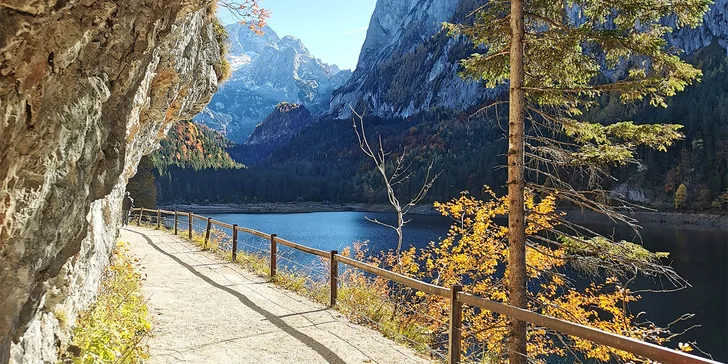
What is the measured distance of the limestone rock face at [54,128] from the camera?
217 centimetres

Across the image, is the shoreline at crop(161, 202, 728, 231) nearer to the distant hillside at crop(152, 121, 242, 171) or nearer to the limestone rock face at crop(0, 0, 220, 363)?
the distant hillside at crop(152, 121, 242, 171)

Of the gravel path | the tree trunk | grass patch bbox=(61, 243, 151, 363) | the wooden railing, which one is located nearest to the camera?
the wooden railing

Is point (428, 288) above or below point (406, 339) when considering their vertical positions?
above

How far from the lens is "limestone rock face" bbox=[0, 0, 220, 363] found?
7.11 feet

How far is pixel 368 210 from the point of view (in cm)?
12912

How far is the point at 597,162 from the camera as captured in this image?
6426mm

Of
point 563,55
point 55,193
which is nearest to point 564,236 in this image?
point 563,55

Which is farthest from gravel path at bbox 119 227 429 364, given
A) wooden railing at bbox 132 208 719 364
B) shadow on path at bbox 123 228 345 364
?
wooden railing at bbox 132 208 719 364

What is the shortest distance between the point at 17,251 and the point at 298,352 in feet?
14.0

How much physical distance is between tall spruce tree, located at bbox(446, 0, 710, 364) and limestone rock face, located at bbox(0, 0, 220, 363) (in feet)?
16.4

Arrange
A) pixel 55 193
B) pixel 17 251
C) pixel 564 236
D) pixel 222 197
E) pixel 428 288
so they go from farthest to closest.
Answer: pixel 222 197, pixel 564 236, pixel 428 288, pixel 55 193, pixel 17 251

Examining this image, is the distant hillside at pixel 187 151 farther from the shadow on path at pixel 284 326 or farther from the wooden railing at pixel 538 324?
the wooden railing at pixel 538 324

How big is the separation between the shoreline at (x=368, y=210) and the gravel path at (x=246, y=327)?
203ft

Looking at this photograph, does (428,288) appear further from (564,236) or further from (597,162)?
(597,162)
